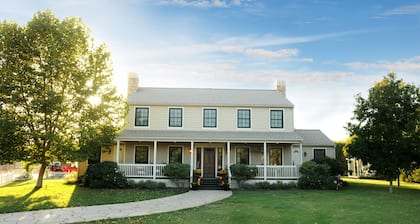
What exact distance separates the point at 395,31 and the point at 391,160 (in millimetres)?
8257

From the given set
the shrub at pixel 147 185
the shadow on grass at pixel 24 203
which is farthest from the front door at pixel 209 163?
the shadow on grass at pixel 24 203

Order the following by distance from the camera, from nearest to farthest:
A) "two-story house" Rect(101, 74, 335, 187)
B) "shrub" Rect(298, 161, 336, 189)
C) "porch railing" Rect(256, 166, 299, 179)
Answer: "shrub" Rect(298, 161, 336, 189), "porch railing" Rect(256, 166, 299, 179), "two-story house" Rect(101, 74, 335, 187)

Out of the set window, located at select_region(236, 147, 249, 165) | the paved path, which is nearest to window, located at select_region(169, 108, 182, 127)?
window, located at select_region(236, 147, 249, 165)

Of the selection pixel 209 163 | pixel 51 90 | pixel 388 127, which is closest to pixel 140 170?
pixel 209 163

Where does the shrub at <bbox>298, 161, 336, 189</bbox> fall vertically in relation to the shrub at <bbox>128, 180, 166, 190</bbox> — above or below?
above

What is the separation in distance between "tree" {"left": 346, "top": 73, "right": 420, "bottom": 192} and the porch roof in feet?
12.6

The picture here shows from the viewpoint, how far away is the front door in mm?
22219

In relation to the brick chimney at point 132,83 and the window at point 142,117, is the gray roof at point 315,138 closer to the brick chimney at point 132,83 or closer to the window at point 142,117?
the window at point 142,117

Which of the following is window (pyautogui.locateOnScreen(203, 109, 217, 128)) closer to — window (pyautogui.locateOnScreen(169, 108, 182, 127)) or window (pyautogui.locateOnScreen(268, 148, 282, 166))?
window (pyautogui.locateOnScreen(169, 108, 182, 127))

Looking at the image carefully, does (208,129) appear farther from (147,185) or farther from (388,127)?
(388,127)

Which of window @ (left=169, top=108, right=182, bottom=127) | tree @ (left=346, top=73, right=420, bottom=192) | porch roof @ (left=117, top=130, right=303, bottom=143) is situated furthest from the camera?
window @ (left=169, top=108, right=182, bottom=127)

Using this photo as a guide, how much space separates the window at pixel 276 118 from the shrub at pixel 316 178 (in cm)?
407

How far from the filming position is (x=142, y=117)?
73.9 ft

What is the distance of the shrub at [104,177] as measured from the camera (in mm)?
18875
